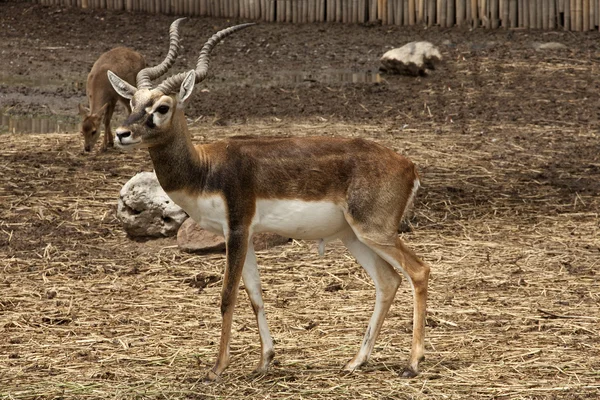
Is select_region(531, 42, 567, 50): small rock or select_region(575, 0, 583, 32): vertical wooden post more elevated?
select_region(575, 0, 583, 32): vertical wooden post

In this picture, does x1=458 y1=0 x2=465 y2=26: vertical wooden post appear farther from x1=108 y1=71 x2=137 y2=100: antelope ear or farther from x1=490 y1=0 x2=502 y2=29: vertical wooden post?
x1=108 y1=71 x2=137 y2=100: antelope ear

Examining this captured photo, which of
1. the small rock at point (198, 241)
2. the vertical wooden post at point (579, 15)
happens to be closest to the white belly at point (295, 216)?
the small rock at point (198, 241)

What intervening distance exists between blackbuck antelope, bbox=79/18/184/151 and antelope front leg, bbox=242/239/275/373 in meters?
7.13

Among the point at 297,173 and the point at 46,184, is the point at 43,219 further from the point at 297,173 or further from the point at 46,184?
the point at 297,173

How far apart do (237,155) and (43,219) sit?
4.30 m

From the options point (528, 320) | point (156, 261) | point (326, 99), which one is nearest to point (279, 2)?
point (326, 99)

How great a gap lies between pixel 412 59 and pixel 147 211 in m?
9.11

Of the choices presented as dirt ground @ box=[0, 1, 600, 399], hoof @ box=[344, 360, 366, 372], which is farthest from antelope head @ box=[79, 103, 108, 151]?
hoof @ box=[344, 360, 366, 372]

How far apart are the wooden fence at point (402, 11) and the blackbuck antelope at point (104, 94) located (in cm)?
872

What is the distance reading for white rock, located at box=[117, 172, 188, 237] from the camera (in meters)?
9.52

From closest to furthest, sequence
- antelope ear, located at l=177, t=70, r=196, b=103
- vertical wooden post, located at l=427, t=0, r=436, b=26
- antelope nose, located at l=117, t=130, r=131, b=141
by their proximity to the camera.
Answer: antelope nose, located at l=117, t=130, r=131, b=141 → antelope ear, located at l=177, t=70, r=196, b=103 → vertical wooden post, located at l=427, t=0, r=436, b=26

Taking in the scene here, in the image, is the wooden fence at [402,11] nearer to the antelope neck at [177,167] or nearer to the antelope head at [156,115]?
the antelope head at [156,115]

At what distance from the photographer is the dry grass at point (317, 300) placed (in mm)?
6277

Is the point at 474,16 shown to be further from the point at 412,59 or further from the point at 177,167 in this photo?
the point at 177,167
